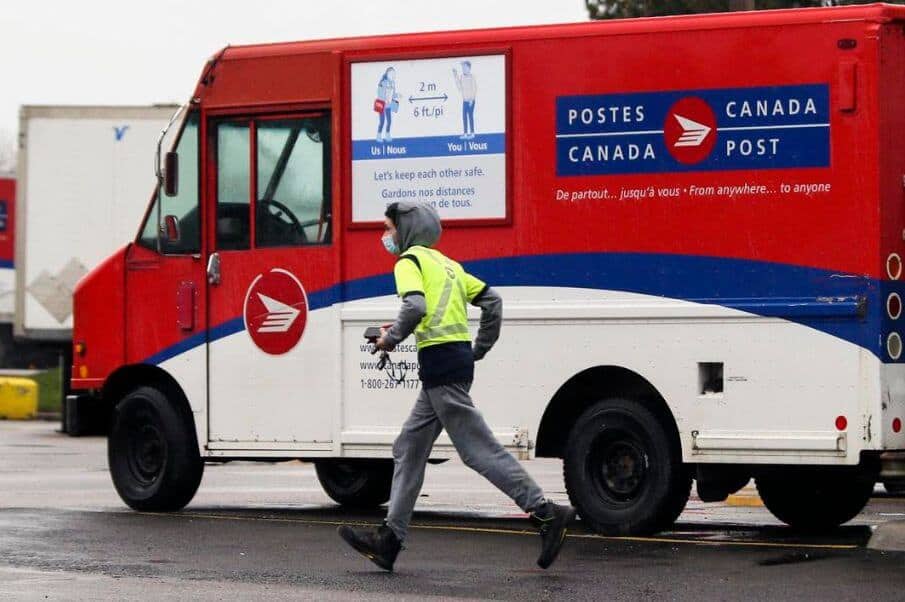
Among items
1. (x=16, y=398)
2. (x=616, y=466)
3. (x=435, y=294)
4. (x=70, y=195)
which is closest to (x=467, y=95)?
(x=616, y=466)

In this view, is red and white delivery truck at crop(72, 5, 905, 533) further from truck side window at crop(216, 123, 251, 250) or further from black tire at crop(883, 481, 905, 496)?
black tire at crop(883, 481, 905, 496)

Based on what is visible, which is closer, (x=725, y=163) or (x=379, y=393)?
(x=725, y=163)

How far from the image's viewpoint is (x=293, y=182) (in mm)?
13219

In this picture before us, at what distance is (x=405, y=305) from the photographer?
1003 centimetres

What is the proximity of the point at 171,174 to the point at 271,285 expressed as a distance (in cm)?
109

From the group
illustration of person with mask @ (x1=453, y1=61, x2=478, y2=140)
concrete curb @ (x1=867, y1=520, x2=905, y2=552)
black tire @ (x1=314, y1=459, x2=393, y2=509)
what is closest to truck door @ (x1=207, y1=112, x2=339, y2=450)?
illustration of person with mask @ (x1=453, y1=61, x2=478, y2=140)

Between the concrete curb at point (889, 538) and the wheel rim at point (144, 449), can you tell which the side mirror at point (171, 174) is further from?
the concrete curb at point (889, 538)

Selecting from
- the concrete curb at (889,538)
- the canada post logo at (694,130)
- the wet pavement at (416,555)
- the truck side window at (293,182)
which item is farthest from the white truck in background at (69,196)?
the concrete curb at (889,538)

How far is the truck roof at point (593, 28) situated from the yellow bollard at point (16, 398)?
62.3ft

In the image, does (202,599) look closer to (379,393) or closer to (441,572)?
(441,572)

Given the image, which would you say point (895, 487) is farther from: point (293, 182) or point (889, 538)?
point (293, 182)

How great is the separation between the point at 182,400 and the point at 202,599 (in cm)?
495

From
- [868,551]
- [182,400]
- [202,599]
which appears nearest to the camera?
[202,599]

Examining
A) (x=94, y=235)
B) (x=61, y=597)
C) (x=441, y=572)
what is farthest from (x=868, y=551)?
(x=94, y=235)
